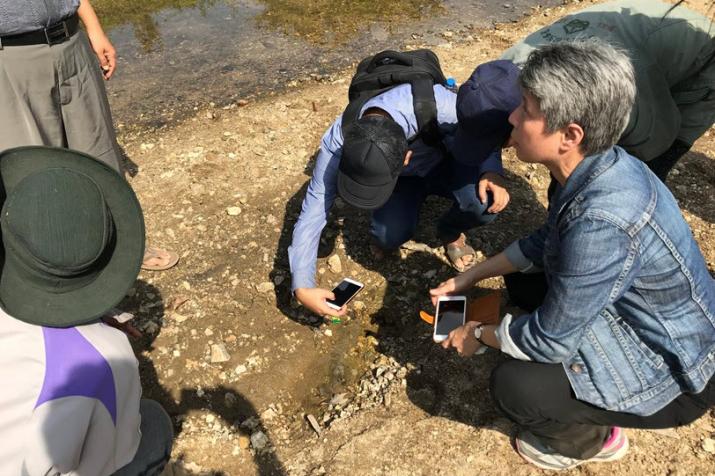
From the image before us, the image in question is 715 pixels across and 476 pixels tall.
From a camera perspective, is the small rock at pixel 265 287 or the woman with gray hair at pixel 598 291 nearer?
the woman with gray hair at pixel 598 291

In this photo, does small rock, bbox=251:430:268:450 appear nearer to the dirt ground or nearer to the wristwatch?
the dirt ground

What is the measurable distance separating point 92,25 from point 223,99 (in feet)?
6.51

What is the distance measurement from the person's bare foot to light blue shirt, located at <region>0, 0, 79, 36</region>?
4.46 feet

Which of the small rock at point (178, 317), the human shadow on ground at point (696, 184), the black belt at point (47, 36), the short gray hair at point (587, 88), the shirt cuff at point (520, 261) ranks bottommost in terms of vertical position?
the small rock at point (178, 317)

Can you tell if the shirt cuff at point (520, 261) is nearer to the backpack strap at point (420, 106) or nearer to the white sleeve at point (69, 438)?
the backpack strap at point (420, 106)

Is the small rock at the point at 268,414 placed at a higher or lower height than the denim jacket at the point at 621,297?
lower

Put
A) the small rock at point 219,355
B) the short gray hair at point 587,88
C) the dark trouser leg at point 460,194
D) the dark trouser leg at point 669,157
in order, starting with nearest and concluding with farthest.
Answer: the short gray hair at point 587,88, the small rock at point 219,355, the dark trouser leg at point 669,157, the dark trouser leg at point 460,194

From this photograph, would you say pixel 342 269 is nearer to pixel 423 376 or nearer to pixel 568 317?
pixel 423 376

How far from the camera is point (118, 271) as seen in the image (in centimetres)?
158

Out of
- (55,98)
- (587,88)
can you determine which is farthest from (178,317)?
(587,88)

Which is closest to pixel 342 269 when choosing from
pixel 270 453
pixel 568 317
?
pixel 270 453

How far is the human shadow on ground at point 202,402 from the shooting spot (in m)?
2.51

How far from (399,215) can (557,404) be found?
4.93 ft

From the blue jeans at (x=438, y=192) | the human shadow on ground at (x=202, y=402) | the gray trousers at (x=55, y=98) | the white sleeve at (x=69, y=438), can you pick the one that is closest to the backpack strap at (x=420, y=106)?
the blue jeans at (x=438, y=192)
